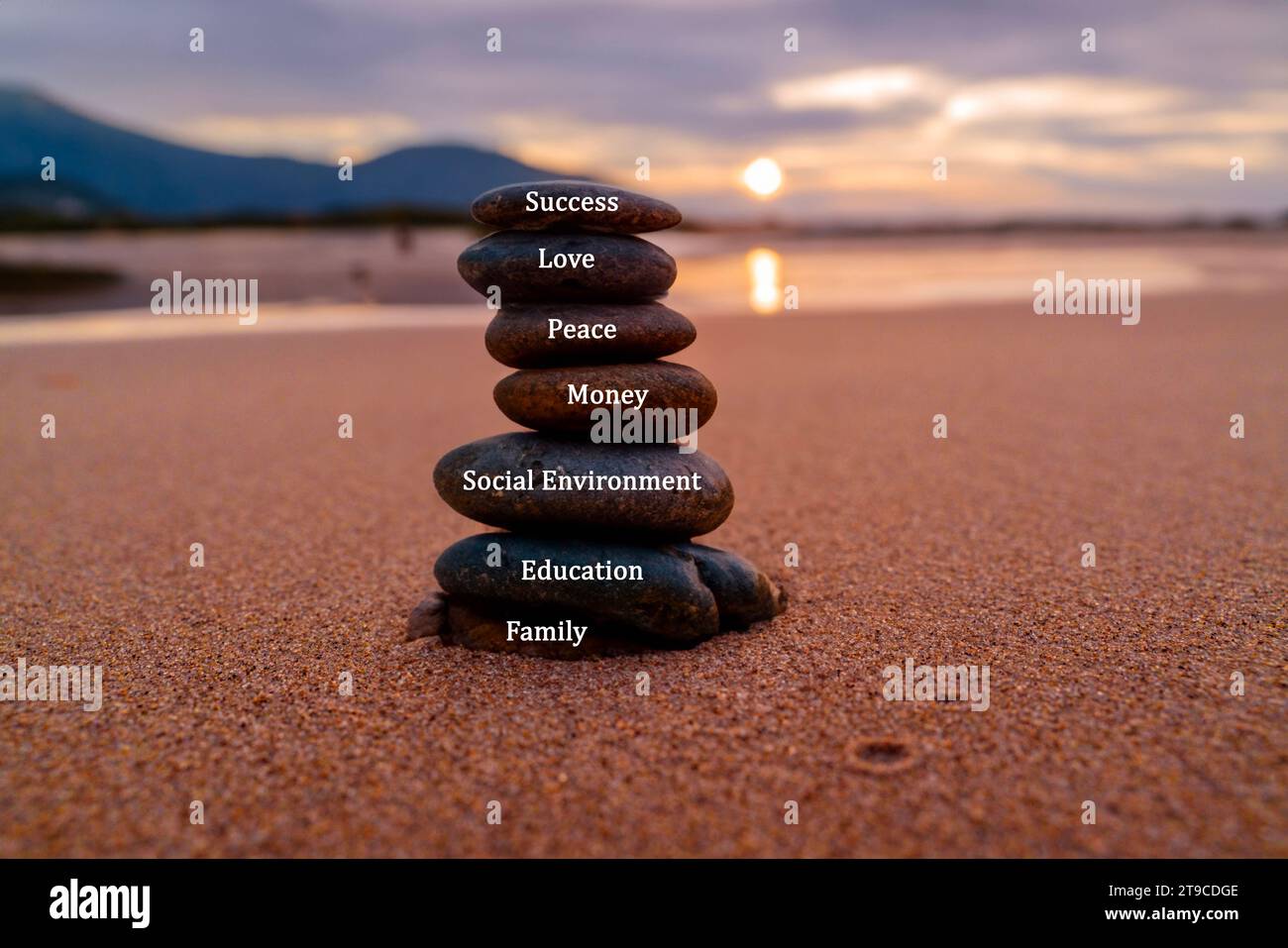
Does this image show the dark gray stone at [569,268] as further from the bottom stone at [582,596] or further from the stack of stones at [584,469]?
the bottom stone at [582,596]

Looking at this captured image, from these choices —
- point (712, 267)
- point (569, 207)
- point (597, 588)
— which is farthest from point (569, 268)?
point (712, 267)

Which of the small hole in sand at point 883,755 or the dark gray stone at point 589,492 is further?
the dark gray stone at point 589,492

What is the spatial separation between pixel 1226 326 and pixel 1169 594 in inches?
666

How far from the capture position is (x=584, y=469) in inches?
220

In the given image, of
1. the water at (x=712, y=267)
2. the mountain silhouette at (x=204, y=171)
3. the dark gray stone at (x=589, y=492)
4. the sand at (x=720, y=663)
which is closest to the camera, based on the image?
the sand at (x=720, y=663)

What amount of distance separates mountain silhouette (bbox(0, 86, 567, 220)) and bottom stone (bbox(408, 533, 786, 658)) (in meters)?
147

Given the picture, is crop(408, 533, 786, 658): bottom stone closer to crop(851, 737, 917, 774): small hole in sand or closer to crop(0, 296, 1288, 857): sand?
crop(0, 296, 1288, 857): sand

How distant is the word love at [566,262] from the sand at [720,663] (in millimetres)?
2338

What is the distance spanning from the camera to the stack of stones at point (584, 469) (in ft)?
17.8

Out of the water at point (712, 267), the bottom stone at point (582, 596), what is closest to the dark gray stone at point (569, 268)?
the bottom stone at point (582, 596)

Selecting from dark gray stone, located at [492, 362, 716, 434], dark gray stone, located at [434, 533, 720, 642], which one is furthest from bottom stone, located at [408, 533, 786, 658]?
dark gray stone, located at [492, 362, 716, 434]
